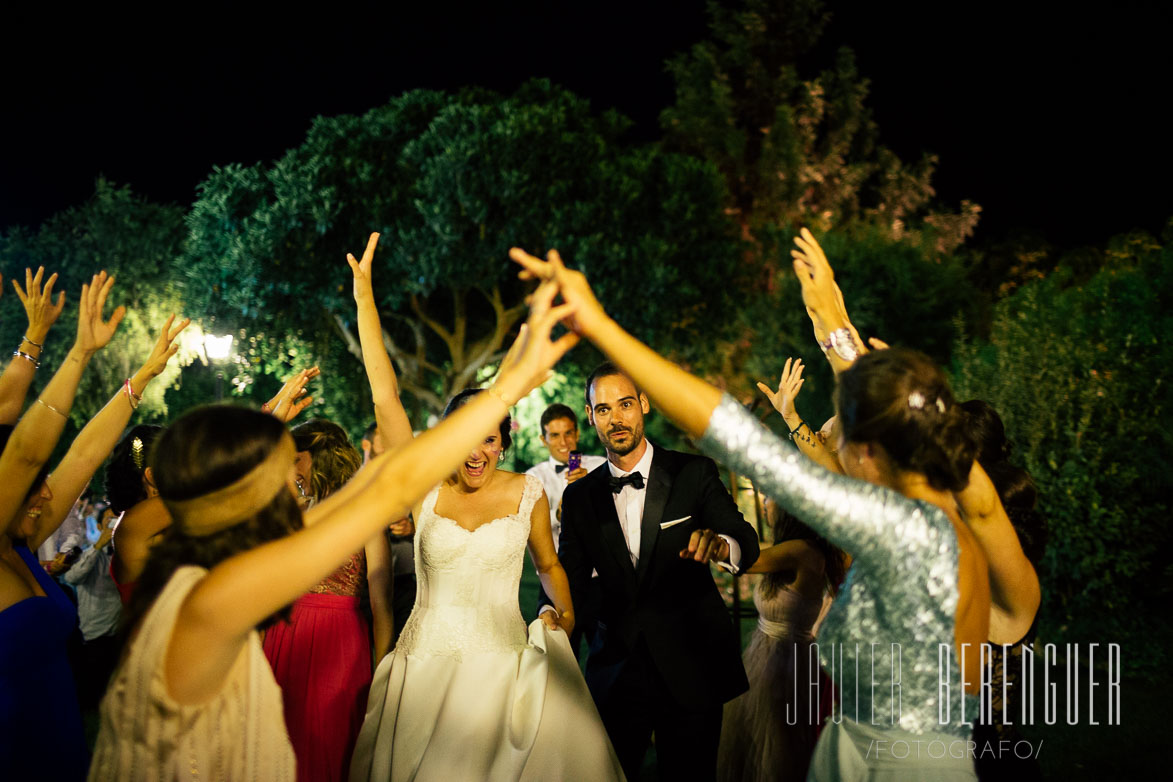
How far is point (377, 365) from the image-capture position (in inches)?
118

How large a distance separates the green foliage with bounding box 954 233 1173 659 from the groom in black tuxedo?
501 centimetres

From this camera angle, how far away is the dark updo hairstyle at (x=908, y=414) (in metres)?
1.93

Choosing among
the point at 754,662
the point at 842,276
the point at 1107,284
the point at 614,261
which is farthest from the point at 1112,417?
the point at 842,276

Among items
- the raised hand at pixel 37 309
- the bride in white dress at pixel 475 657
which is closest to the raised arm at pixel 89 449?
the raised hand at pixel 37 309

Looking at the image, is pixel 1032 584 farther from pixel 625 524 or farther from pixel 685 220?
pixel 685 220

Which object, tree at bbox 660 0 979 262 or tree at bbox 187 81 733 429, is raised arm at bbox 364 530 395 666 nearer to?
tree at bbox 187 81 733 429

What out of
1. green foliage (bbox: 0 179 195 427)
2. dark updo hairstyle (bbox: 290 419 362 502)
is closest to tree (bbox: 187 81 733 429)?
green foliage (bbox: 0 179 195 427)

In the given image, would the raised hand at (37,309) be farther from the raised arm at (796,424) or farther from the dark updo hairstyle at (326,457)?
the raised arm at (796,424)

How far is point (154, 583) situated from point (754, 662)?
3.11m

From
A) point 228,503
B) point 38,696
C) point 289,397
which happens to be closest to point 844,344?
point 228,503

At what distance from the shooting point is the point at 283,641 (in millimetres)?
3795

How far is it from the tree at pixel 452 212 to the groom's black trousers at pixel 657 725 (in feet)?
38.7

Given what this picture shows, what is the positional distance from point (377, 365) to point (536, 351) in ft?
3.98

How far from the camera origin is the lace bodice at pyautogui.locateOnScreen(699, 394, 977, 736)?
1856 mm
